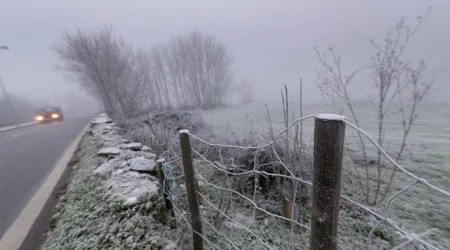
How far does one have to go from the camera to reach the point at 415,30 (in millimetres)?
2057

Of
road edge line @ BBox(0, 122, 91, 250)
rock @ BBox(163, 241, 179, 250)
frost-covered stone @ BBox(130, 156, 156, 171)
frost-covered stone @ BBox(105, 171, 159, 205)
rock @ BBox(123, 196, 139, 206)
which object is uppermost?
frost-covered stone @ BBox(130, 156, 156, 171)

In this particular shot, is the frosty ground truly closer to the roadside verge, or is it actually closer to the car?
the roadside verge

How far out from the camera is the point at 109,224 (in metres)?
1.75

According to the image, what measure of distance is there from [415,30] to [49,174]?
587cm

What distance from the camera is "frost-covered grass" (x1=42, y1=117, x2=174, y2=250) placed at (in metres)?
1.60

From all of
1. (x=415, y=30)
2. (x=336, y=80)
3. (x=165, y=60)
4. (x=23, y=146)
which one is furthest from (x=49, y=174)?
(x=165, y=60)

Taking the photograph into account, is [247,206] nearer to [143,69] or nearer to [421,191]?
[421,191]

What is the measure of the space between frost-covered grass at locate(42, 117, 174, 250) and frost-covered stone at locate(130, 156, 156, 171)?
0.13 m

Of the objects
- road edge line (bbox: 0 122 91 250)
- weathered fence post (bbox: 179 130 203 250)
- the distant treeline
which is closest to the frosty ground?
weathered fence post (bbox: 179 130 203 250)

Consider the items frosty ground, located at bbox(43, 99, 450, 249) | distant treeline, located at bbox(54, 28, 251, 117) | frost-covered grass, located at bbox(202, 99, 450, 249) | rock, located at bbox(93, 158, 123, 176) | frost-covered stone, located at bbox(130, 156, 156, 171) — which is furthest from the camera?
distant treeline, located at bbox(54, 28, 251, 117)

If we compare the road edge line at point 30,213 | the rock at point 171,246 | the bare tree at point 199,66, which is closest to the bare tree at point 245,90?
the bare tree at point 199,66

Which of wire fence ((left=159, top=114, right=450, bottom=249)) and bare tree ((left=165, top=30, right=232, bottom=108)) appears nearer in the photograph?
wire fence ((left=159, top=114, right=450, bottom=249))

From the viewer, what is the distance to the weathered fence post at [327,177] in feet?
2.15

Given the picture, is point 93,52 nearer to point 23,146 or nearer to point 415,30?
point 23,146
